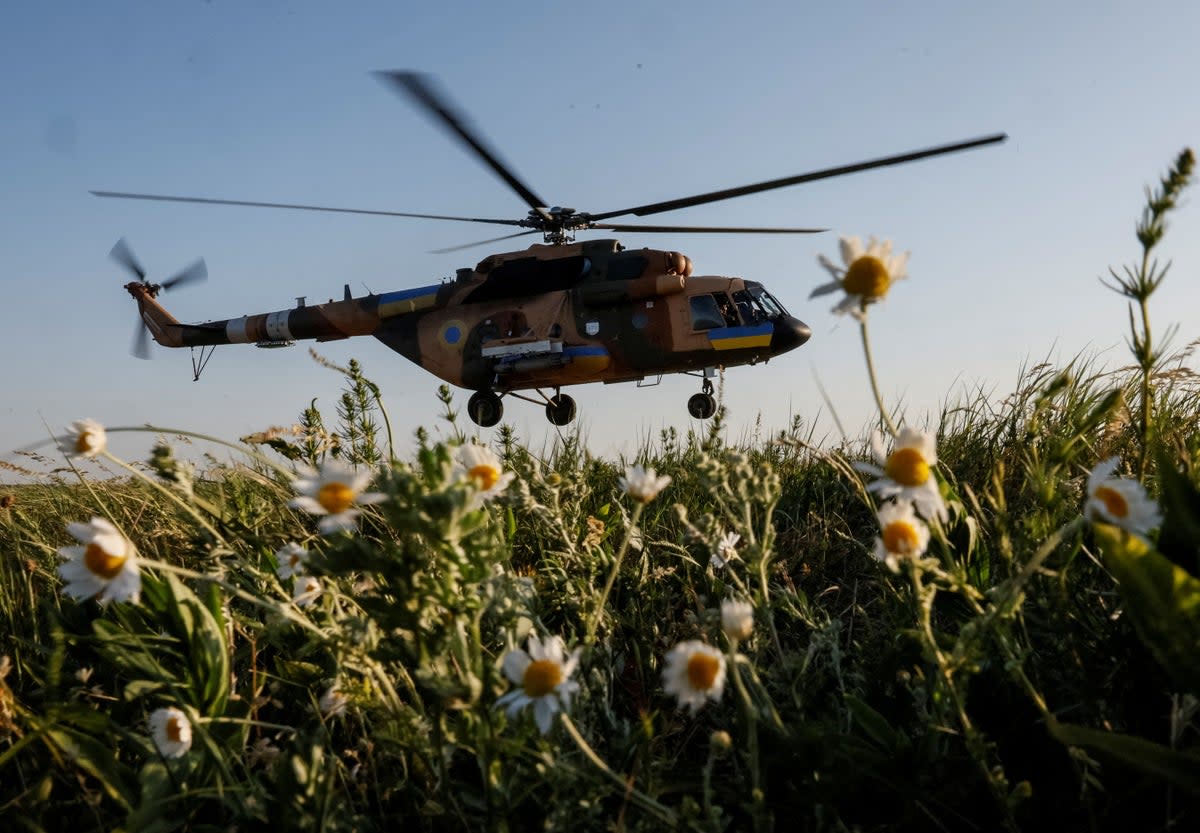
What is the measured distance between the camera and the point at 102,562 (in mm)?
1168

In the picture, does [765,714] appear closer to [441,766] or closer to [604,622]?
[441,766]

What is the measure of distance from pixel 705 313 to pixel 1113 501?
366 inches

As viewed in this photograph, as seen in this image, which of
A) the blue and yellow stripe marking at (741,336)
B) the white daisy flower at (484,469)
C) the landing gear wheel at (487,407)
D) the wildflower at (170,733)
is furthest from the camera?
the landing gear wheel at (487,407)

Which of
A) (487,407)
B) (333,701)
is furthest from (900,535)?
(487,407)

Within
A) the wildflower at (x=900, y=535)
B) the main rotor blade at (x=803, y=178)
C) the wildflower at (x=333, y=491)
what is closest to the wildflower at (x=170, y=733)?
the wildflower at (x=333, y=491)

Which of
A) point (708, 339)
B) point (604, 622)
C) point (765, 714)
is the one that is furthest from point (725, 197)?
point (765, 714)

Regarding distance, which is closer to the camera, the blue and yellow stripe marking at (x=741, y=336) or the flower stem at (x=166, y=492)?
the flower stem at (x=166, y=492)

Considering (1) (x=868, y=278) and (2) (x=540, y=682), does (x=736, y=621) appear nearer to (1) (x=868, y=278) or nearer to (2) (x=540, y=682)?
(2) (x=540, y=682)

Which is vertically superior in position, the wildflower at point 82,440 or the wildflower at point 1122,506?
the wildflower at point 82,440

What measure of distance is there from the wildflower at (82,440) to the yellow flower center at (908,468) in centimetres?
133

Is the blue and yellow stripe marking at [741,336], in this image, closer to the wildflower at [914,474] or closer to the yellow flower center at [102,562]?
the wildflower at [914,474]

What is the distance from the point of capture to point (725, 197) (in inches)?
301

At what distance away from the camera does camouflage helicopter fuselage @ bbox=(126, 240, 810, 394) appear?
1030 cm

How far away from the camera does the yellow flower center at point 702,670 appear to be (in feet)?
3.38
